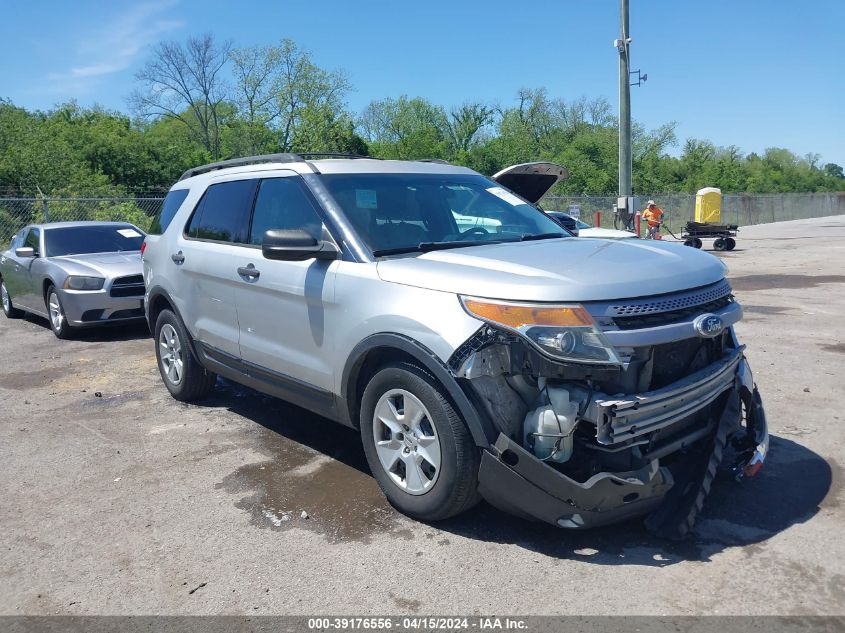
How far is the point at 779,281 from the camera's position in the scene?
14.2 m

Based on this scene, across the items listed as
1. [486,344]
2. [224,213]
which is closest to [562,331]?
[486,344]

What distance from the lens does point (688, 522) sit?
347 centimetres

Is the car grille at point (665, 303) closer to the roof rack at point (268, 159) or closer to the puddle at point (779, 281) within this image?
the roof rack at point (268, 159)

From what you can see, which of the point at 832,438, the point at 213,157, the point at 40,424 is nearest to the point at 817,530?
the point at 832,438

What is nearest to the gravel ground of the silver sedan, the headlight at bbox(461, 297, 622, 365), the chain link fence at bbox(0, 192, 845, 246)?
the headlight at bbox(461, 297, 622, 365)

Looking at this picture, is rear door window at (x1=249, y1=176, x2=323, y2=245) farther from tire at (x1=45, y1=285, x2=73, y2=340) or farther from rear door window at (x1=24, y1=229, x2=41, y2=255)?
rear door window at (x1=24, y1=229, x2=41, y2=255)

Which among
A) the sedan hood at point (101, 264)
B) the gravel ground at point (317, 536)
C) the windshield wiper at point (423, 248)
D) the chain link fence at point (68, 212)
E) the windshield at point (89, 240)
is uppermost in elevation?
the chain link fence at point (68, 212)

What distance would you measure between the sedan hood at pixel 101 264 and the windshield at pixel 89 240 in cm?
30

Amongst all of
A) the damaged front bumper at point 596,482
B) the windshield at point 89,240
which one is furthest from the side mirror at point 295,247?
the windshield at point 89,240

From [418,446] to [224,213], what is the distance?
2698 millimetres

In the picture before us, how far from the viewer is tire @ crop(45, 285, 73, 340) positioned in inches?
372

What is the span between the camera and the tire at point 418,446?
3.48m

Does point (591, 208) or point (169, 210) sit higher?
point (591, 208)

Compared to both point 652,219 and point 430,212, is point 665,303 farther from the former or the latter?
point 652,219
